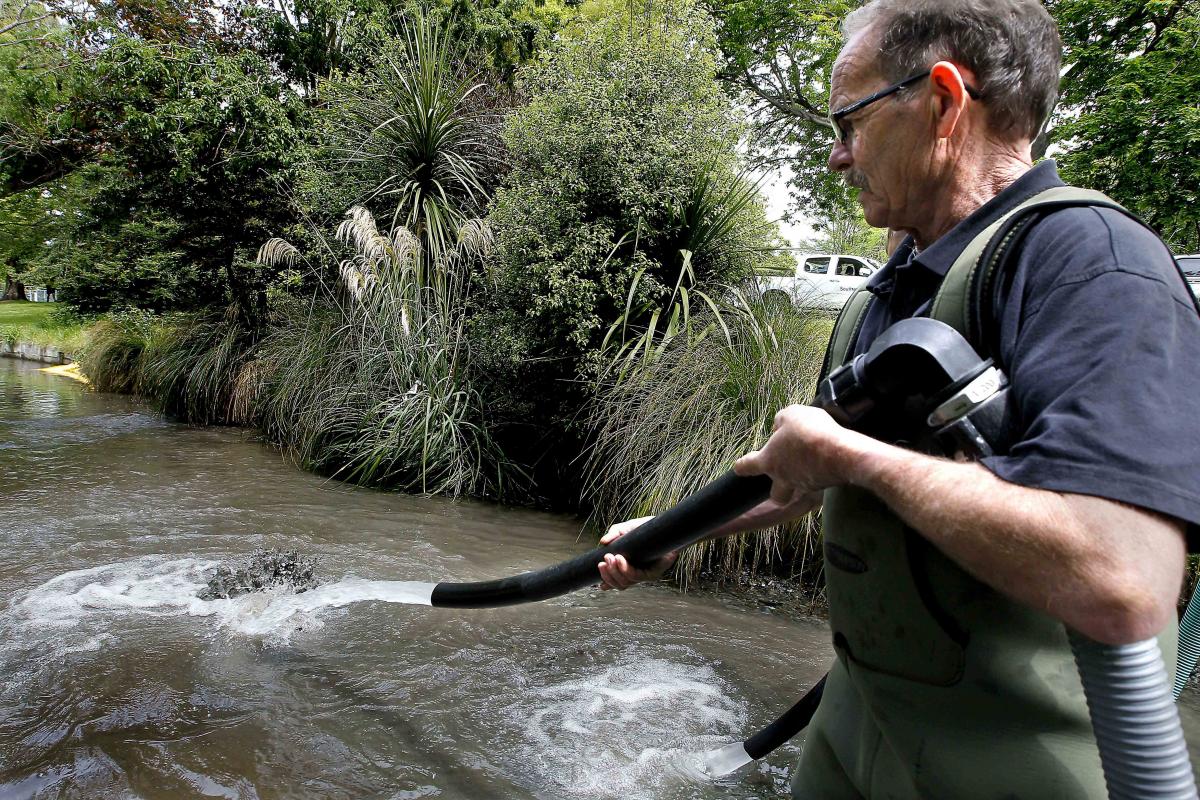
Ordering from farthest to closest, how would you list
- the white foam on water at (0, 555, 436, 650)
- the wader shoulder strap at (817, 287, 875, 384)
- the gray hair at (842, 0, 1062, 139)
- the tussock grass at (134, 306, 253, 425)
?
1. the tussock grass at (134, 306, 253, 425)
2. the white foam on water at (0, 555, 436, 650)
3. the wader shoulder strap at (817, 287, 875, 384)
4. the gray hair at (842, 0, 1062, 139)

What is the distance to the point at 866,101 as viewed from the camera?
1394mm

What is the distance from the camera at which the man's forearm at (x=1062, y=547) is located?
35.1 inches

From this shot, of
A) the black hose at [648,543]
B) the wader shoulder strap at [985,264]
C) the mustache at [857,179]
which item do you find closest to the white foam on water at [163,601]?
the black hose at [648,543]

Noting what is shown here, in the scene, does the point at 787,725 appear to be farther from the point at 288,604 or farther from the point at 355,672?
the point at 288,604

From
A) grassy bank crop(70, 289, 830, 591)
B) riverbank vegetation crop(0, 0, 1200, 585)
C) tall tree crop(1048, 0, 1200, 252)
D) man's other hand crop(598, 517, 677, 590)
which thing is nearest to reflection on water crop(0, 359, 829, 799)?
grassy bank crop(70, 289, 830, 591)

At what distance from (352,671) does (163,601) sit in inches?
60.3

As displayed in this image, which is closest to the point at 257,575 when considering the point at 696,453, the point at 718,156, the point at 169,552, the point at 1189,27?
the point at 169,552

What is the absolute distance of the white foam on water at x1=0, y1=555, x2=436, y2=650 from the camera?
4.12 metres

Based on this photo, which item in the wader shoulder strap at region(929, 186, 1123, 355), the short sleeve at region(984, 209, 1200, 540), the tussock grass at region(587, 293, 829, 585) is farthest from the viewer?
the tussock grass at region(587, 293, 829, 585)

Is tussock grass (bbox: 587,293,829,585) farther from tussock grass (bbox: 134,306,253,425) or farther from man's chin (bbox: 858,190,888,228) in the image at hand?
tussock grass (bbox: 134,306,253,425)

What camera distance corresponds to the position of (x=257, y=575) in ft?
15.4

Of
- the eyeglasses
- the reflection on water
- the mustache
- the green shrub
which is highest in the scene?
the green shrub

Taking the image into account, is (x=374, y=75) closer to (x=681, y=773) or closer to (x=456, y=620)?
(x=456, y=620)

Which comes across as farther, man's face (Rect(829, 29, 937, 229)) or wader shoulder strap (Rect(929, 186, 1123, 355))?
man's face (Rect(829, 29, 937, 229))
